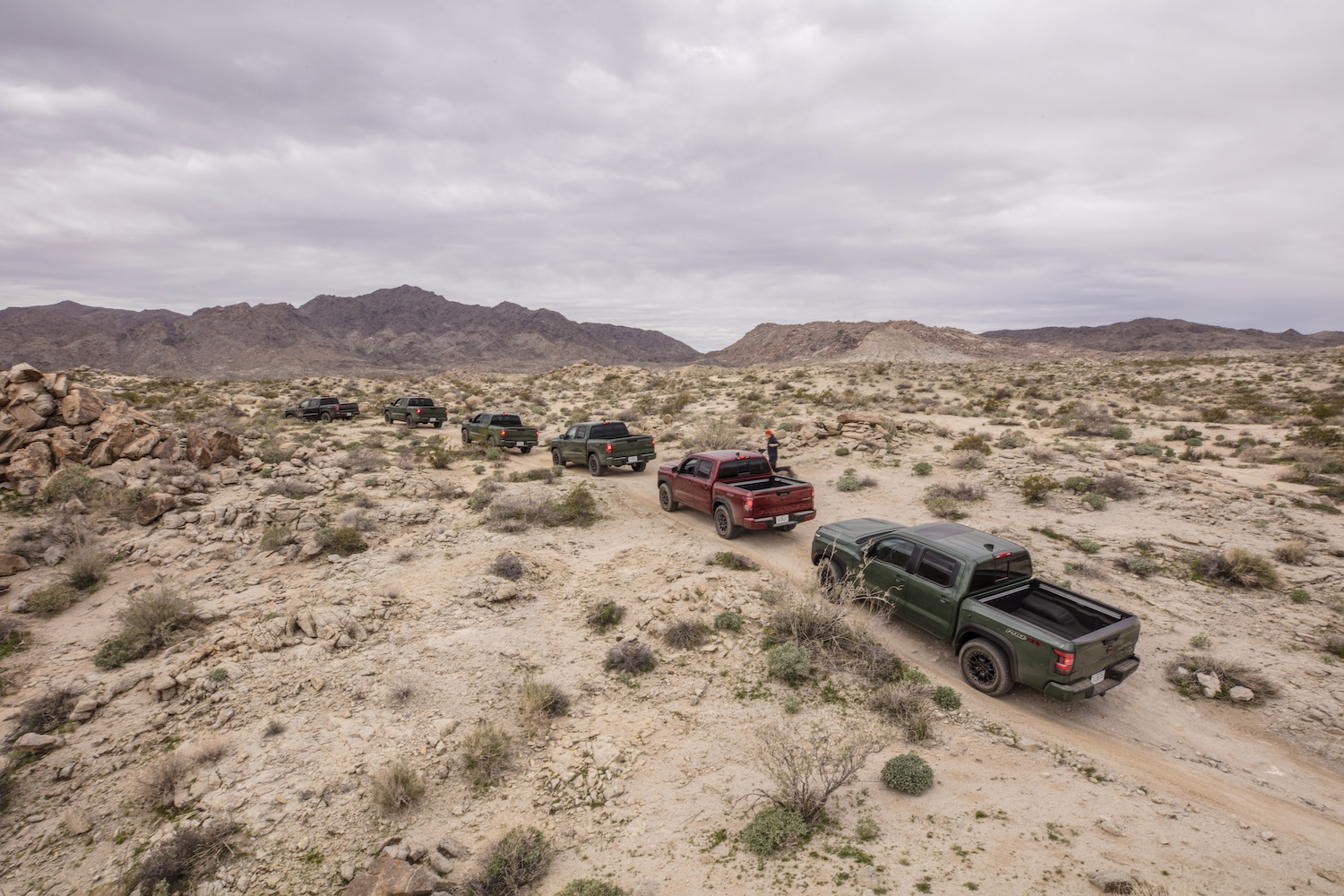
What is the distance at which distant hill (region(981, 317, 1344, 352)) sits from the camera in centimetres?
12382

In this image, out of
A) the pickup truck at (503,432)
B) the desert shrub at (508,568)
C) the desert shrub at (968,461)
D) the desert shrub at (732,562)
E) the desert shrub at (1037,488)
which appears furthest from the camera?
the pickup truck at (503,432)

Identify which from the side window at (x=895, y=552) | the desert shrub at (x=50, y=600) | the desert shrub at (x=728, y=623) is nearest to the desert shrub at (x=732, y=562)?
the desert shrub at (x=728, y=623)

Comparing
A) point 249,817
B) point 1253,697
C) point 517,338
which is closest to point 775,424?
point 1253,697

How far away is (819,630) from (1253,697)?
17.8 feet

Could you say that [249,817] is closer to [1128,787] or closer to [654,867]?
[654,867]

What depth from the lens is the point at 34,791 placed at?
5.93 meters

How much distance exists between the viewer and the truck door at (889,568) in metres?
8.36

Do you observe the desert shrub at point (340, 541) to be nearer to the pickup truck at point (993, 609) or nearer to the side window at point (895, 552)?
the pickup truck at point (993, 609)

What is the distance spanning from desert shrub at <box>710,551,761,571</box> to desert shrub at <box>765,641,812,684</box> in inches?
111

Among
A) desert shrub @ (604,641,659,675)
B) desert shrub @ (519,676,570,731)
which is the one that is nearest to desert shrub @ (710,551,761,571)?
desert shrub @ (604,641,659,675)

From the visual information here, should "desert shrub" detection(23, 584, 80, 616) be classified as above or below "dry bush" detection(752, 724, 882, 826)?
above

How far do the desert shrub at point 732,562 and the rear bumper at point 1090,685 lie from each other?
528 centimetres

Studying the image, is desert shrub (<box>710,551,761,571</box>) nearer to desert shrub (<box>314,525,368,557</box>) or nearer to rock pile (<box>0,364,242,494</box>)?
desert shrub (<box>314,525,368,557</box>)

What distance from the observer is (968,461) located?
16453 mm
